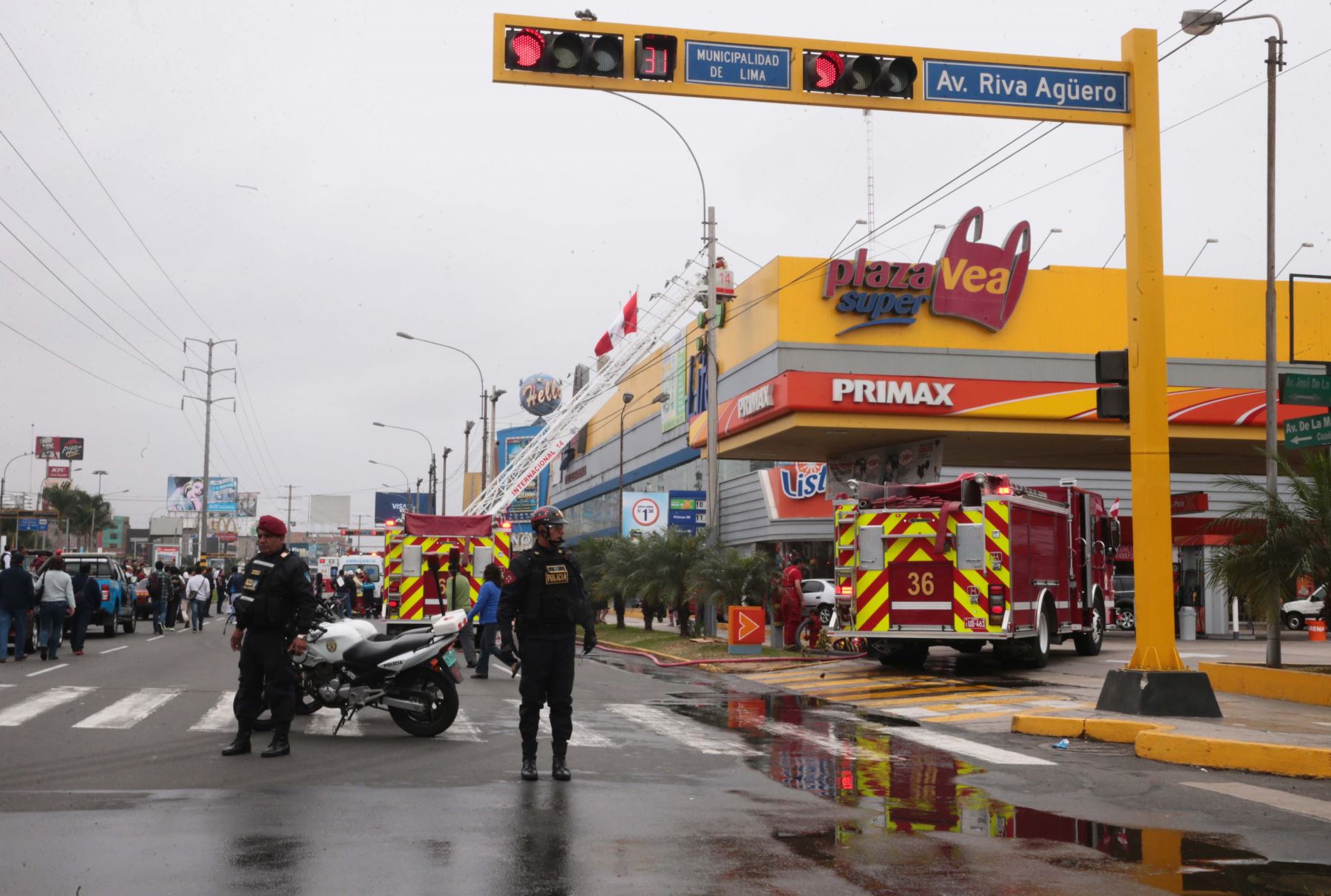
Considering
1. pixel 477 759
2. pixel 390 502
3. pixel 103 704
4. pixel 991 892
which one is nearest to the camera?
pixel 991 892

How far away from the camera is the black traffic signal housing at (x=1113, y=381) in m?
13.5

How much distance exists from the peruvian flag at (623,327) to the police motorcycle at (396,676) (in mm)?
43539

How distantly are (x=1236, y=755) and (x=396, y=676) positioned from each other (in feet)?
23.2

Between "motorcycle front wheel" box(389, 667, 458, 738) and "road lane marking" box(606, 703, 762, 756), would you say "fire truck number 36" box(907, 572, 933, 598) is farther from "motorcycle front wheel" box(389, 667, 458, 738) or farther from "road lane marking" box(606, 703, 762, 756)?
"motorcycle front wheel" box(389, 667, 458, 738)

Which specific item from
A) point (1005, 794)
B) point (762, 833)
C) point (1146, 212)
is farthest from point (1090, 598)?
point (762, 833)

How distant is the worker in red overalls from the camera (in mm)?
25297

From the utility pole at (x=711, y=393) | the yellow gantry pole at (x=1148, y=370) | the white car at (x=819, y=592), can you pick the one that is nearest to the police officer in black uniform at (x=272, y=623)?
the yellow gantry pole at (x=1148, y=370)

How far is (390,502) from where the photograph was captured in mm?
143250

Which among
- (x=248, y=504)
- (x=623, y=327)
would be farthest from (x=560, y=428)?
(x=248, y=504)

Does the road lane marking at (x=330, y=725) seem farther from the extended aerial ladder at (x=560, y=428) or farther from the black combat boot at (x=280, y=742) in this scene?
the extended aerial ladder at (x=560, y=428)

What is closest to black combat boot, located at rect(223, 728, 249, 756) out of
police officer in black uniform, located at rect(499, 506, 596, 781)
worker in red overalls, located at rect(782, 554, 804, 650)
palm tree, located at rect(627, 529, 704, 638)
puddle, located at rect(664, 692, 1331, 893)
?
police officer in black uniform, located at rect(499, 506, 596, 781)

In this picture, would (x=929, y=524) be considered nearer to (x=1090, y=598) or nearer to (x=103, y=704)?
(x=1090, y=598)

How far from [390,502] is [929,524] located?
129 meters

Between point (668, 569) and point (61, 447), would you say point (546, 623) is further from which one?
point (61, 447)
